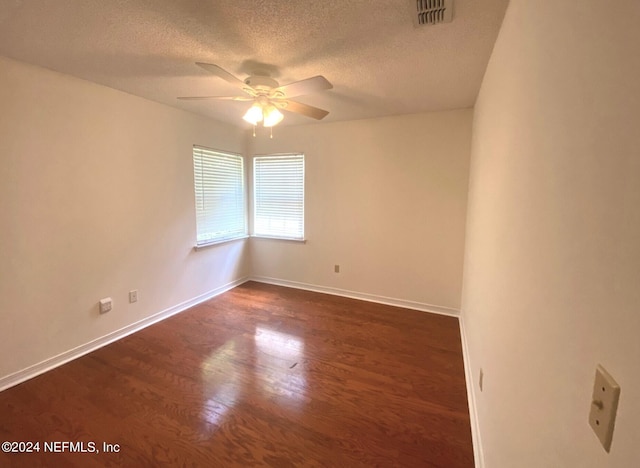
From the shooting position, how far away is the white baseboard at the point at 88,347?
215 cm

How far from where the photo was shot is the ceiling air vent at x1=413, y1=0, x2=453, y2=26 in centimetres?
142

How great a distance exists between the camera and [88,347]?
8.48ft

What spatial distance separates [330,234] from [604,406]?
11.6ft

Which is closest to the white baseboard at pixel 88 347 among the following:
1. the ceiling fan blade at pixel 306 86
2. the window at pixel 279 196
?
the window at pixel 279 196

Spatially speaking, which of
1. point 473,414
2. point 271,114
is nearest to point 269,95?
point 271,114

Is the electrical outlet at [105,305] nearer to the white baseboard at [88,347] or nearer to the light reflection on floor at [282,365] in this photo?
the white baseboard at [88,347]

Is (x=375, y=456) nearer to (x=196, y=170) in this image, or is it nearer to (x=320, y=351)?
(x=320, y=351)

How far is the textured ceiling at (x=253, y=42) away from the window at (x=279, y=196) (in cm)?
164

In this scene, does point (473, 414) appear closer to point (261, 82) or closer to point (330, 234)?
point (330, 234)

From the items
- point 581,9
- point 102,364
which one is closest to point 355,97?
point 581,9

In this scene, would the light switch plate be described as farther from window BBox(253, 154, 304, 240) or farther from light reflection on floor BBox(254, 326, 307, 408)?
window BBox(253, 154, 304, 240)

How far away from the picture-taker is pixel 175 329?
118 inches

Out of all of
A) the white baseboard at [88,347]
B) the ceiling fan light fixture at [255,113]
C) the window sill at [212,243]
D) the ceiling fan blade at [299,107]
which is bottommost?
the white baseboard at [88,347]

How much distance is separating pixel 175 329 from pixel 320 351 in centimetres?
156
